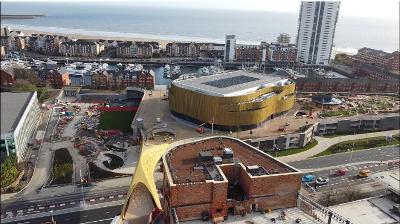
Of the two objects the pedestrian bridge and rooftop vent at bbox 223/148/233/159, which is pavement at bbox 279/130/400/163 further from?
the pedestrian bridge

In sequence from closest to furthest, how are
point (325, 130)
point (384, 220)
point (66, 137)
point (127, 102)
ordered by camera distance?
point (384, 220)
point (66, 137)
point (325, 130)
point (127, 102)

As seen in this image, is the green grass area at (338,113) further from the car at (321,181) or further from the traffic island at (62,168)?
the traffic island at (62,168)

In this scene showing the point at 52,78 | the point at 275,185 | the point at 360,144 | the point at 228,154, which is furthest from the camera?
the point at 52,78

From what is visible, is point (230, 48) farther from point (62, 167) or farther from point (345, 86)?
point (62, 167)

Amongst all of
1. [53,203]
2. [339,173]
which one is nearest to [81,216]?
[53,203]

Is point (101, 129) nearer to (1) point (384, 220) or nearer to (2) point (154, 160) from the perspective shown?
(2) point (154, 160)

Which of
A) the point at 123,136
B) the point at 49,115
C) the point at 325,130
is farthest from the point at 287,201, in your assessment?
the point at 49,115

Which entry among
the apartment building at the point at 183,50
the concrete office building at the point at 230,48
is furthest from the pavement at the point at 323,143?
the apartment building at the point at 183,50
